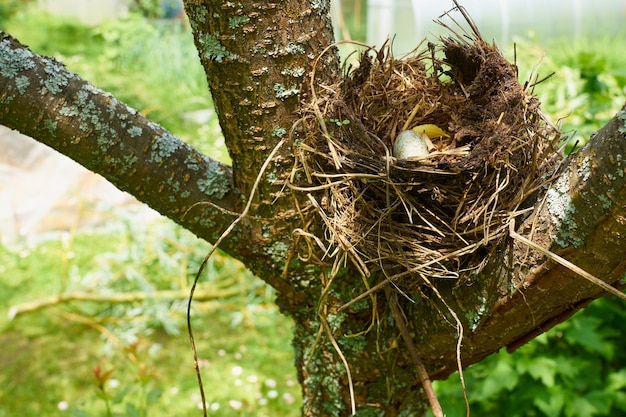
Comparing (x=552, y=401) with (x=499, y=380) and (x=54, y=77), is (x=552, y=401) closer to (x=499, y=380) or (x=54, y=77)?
(x=499, y=380)

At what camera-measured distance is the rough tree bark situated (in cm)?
85

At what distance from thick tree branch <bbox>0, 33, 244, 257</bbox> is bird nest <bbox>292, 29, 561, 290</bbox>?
0.63 feet

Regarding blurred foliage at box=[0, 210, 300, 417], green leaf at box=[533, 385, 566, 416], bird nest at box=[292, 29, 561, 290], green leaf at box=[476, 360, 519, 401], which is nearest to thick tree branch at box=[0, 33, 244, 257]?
bird nest at box=[292, 29, 561, 290]

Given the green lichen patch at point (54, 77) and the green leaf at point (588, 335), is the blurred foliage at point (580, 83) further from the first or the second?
the green lichen patch at point (54, 77)

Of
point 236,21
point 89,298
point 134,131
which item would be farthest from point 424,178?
point 89,298

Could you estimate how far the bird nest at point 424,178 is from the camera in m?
0.93

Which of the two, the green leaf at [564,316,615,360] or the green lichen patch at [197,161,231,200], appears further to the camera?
the green leaf at [564,316,615,360]

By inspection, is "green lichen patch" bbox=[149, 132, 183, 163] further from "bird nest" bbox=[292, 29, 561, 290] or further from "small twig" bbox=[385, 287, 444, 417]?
"small twig" bbox=[385, 287, 444, 417]

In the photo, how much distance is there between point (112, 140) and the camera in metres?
1.05

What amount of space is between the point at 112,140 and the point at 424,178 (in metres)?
0.51

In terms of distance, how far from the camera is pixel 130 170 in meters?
1.07

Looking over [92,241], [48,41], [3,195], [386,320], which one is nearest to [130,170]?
[386,320]

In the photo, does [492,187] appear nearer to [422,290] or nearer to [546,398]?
[422,290]

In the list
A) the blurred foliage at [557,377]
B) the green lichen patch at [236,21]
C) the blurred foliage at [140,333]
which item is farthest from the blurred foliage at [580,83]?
the blurred foliage at [140,333]
